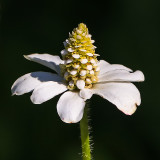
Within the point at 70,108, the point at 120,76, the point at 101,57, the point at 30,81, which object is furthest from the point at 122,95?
the point at 101,57

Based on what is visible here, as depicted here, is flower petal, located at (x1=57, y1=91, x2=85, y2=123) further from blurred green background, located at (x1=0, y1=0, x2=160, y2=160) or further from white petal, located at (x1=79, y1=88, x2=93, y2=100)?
blurred green background, located at (x1=0, y1=0, x2=160, y2=160)

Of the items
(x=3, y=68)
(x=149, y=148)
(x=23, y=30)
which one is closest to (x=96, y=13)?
(x=23, y=30)

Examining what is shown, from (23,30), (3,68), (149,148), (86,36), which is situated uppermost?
(23,30)

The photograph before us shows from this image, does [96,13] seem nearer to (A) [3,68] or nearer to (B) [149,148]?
(A) [3,68]

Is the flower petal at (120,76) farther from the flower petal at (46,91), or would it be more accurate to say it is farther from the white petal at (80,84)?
the flower petal at (46,91)

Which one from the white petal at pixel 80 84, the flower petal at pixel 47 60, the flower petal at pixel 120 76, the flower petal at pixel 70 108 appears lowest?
the flower petal at pixel 70 108

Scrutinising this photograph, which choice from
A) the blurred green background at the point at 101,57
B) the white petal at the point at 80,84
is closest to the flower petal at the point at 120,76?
the white petal at the point at 80,84

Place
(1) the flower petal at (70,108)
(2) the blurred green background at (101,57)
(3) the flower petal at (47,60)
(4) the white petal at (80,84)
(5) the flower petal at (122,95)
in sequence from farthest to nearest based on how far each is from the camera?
1. (2) the blurred green background at (101,57)
2. (3) the flower petal at (47,60)
3. (4) the white petal at (80,84)
4. (5) the flower petal at (122,95)
5. (1) the flower petal at (70,108)
